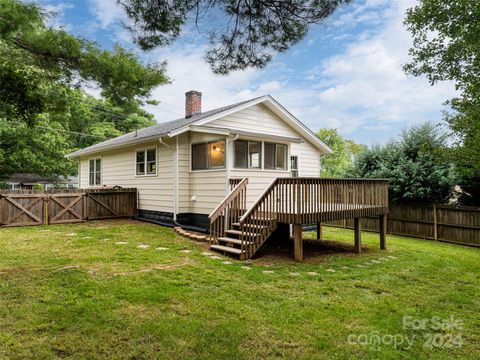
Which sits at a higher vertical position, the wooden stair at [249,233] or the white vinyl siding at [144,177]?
the white vinyl siding at [144,177]

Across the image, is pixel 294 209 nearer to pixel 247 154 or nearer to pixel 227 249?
pixel 227 249

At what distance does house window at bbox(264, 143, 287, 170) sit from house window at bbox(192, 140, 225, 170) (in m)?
1.51

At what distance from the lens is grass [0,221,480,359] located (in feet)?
9.29

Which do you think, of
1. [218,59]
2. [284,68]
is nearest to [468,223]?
[284,68]

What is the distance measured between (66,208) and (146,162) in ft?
10.5

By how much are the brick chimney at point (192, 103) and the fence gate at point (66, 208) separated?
5.26 metres

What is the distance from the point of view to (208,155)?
9602 millimetres

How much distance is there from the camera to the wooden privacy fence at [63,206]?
10.0 m

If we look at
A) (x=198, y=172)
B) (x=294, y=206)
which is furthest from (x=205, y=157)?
(x=294, y=206)


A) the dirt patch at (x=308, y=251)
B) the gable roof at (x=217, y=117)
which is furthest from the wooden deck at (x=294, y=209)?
the gable roof at (x=217, y=117)

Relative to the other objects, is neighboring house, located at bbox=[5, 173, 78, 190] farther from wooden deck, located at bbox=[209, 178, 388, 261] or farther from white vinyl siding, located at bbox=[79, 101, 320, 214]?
wooden deck, located at bbox=[209, 178, 388, 261]

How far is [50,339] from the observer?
285 cm

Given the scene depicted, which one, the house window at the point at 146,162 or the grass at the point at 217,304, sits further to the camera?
the house window at the point at 146,162

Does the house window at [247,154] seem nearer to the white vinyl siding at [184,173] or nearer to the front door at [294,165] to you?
the white vinyl siding at [184,173]
